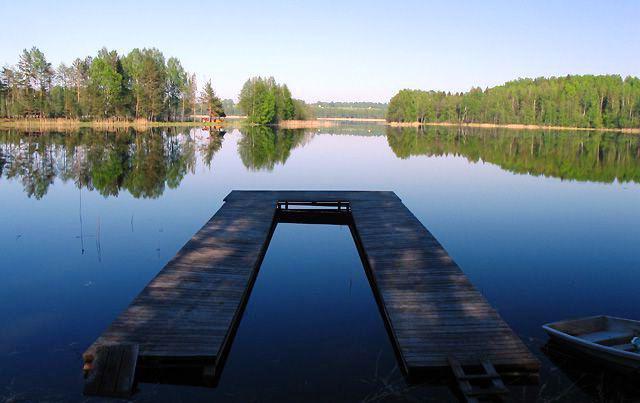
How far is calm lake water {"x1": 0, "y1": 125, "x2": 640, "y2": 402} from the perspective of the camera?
8.45 metres

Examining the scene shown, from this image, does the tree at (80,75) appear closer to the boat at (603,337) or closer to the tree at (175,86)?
the tree at (175,86)

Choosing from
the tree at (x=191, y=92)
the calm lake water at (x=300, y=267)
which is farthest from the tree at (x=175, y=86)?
the calm lake water at (x=300, y=267)

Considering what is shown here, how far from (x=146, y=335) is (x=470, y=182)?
29.2 meters

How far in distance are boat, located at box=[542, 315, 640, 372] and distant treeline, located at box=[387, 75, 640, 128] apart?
497ft

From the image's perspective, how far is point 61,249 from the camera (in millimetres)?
16047

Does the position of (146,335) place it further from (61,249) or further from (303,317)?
(61,249)

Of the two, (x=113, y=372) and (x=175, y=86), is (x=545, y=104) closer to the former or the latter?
(x=175, y=86)

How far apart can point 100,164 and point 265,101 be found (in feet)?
292

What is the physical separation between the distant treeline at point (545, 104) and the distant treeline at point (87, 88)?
104502 mm

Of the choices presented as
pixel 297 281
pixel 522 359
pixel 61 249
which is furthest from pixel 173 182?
pixel 522 359

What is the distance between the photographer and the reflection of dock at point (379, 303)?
8.28m

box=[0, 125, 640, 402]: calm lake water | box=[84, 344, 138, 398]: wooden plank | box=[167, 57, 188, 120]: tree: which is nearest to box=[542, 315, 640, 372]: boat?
box=[0, 125, 640, 402]: calm lake water

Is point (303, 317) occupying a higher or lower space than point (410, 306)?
lower

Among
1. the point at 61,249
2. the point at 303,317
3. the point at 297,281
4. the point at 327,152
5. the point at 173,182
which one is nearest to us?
the point at 303,317
